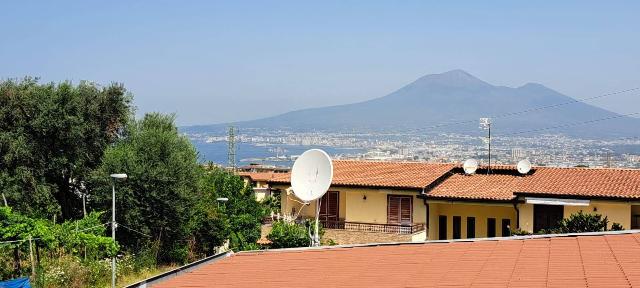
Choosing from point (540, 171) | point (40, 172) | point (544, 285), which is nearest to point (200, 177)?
point (40, 172)

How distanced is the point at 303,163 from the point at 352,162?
13459mm

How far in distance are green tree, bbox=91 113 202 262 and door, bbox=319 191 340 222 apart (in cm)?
541

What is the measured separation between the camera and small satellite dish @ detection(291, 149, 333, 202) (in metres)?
21.6

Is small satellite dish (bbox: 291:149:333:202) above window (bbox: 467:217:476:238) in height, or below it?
above

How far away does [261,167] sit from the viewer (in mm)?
81875

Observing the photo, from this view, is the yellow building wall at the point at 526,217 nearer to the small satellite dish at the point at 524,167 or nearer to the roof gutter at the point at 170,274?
the small satellite dish at the point at 524,167

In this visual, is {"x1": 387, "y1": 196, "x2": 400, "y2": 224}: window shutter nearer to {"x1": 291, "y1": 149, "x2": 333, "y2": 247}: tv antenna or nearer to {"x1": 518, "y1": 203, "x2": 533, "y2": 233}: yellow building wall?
{"x1": 518, "y1": 203, "x2": 533, "y2": 233}: yellow building wall

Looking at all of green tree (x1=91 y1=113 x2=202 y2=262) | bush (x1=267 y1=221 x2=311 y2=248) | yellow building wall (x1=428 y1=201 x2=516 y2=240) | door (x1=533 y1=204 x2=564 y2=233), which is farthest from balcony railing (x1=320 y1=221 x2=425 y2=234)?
green tree (x1=91 y1=113 x2=202 y2=262)

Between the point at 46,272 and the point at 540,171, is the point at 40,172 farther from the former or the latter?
the point at 540,171

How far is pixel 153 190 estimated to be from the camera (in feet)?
96.8

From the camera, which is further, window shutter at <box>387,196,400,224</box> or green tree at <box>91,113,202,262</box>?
window shutter at <box>387,196,400,224</box>

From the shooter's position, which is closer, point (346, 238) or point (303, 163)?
point (303, 163)

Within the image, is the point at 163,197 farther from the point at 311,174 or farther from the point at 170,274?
the point at 170,274

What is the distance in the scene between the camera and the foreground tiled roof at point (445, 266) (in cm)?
778
